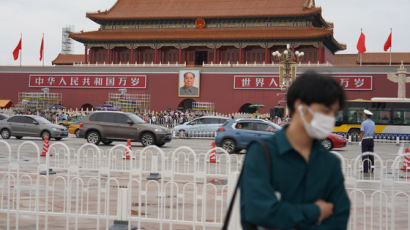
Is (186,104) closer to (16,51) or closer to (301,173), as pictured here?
(16,51)

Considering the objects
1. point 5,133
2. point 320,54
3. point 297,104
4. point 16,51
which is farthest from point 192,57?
point 297,104

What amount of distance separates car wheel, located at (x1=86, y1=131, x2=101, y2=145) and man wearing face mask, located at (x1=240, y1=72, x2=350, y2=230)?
1841 cm

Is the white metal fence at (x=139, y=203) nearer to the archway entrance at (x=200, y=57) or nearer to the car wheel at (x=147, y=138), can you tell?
the car wheel at (x=147, y=138)

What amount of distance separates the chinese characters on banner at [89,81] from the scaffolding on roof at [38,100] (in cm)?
88

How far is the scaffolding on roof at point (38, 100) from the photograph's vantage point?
4272 cm

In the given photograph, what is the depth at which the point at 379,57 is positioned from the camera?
4750 cm

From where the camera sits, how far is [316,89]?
8.00ft

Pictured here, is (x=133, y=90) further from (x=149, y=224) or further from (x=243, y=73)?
(x=149, y=224)

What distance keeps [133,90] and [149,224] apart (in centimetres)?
3734

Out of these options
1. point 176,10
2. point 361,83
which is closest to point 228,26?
point 176,10

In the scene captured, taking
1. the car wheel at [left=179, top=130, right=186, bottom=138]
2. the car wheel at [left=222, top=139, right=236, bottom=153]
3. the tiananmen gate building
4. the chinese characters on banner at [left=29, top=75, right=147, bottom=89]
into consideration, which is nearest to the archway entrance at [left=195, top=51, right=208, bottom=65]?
the tiananmen gate building

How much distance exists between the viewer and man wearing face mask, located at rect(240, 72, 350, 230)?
7.73 feet

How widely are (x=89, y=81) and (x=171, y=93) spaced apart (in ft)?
23.9

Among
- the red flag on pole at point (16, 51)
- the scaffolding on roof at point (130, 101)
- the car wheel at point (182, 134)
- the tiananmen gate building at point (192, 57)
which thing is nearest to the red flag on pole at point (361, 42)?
the tiananmen gate building at point (192, 57)
